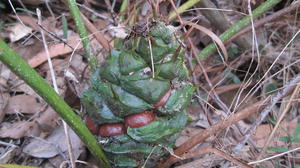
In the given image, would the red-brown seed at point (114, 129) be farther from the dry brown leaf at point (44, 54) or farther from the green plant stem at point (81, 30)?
the dry brown leaf at point (44, 54)

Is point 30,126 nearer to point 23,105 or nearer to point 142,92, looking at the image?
point 23,105

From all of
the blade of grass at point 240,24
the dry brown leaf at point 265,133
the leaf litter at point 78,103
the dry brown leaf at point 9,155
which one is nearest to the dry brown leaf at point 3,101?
the leaf litter at point 78,103

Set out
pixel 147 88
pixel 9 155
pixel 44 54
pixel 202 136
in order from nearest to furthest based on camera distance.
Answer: pixel 147 88
pixel 202 136
pixel 9 155
pixel 44 54

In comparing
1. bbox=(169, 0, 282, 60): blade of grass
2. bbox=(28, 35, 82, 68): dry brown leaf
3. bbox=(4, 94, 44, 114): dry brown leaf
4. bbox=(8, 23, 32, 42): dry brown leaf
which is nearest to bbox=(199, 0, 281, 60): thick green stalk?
bbox=(169, 0, 282, 60): blade of grass

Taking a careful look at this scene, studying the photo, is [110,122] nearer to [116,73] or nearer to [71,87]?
[116,73]

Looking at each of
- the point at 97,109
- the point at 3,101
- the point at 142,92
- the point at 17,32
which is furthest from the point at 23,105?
the point at 142,92

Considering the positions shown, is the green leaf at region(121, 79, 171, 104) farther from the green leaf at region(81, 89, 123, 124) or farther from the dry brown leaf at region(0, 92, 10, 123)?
the dry brown leaf at region(0, 92, 10, 123)

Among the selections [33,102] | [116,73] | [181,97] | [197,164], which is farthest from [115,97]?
[33,102]

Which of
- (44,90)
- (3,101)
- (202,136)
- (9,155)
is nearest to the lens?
(44,90)
